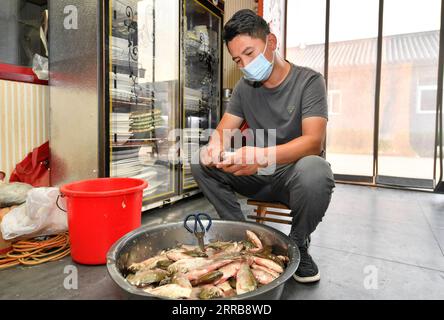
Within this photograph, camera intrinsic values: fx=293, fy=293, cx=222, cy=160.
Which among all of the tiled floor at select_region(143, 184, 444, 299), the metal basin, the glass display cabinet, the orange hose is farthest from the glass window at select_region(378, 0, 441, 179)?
the orange hose

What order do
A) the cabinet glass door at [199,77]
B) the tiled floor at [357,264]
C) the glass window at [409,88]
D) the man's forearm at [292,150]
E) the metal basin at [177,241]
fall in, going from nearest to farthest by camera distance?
the metal basin at [177,241] < the tiled floor at [357,264] < the man's forearm at [292,150] < the cabinet glass door at [199,77] < the glass window at [409,88]

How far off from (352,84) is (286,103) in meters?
3.13

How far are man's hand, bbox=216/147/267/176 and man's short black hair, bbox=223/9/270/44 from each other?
0.60 meters

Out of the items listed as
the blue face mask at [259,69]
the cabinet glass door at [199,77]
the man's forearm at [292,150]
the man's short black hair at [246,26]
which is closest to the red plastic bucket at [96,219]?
the man's forearm at [292,150]

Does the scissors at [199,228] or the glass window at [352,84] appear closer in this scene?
the scissors at [199,228]

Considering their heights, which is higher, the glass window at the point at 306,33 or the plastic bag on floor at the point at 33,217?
the glass window at the point at 306,33

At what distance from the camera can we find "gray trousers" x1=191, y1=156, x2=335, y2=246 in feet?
4.16

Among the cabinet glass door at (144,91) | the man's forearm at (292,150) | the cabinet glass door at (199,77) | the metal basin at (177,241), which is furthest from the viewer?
the cabinet glass door at (199,77)

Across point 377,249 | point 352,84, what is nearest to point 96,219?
point 377,249

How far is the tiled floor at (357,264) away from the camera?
124 cm

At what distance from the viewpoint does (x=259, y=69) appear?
1.55 meters

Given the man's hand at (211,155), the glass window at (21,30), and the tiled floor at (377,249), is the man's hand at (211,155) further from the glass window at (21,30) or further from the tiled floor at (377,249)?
the glass window at (21,30)

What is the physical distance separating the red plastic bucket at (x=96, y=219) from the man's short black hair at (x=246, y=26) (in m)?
0.95

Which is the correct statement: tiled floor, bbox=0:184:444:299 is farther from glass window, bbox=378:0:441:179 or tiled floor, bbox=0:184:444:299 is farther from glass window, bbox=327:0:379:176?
glass window, bbox=327:0:379:176
